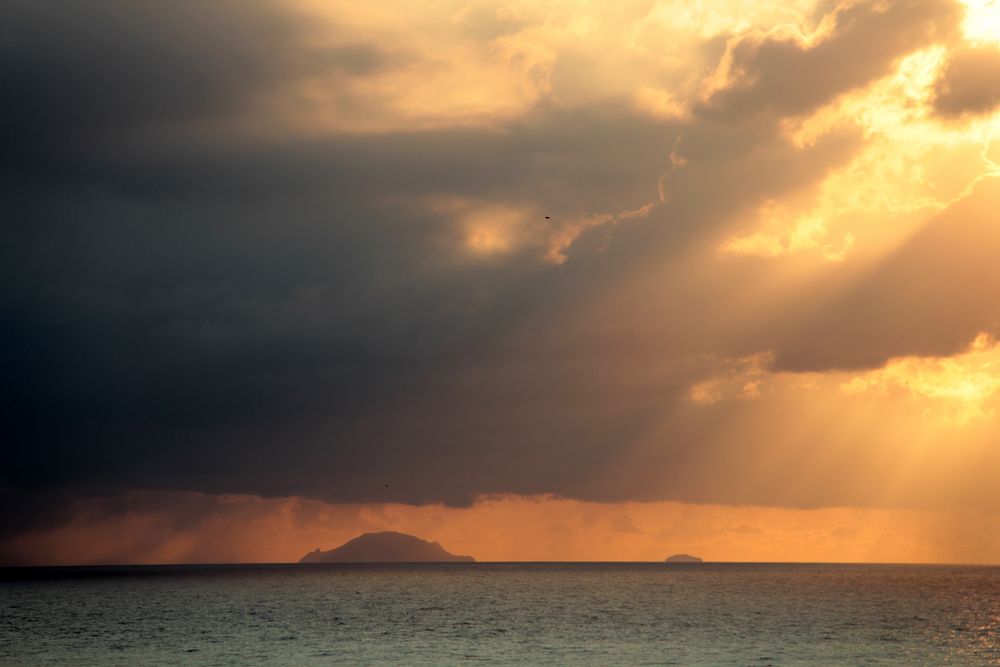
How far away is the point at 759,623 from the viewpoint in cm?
14338

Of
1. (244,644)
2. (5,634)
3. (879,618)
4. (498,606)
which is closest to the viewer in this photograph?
(244,644)

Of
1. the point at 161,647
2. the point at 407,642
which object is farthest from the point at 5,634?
the point at 407,642

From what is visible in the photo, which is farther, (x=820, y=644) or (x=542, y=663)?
(x=820, y=644)

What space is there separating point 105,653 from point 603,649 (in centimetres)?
5063

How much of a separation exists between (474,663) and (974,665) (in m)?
47.5

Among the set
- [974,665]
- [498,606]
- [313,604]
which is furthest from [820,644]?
[313,604]

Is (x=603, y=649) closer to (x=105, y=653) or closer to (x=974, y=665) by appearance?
(x=974, y=665)

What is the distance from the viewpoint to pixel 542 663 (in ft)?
319

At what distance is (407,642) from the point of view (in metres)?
115

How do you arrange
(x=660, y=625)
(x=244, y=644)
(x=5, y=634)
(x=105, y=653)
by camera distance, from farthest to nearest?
(x=660, y=625) → (x=5, y=634) → (x=244, y=644) → (x=105, y=653)

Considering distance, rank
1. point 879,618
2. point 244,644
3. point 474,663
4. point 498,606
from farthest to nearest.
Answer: point 498,606 → point 879,618 → point 244,644 → point 474,663

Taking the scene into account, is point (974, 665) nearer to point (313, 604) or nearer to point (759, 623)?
point (759, 623)

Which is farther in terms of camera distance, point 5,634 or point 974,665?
point 5,634

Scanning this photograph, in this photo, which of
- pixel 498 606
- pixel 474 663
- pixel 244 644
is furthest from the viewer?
pixel 498 606
